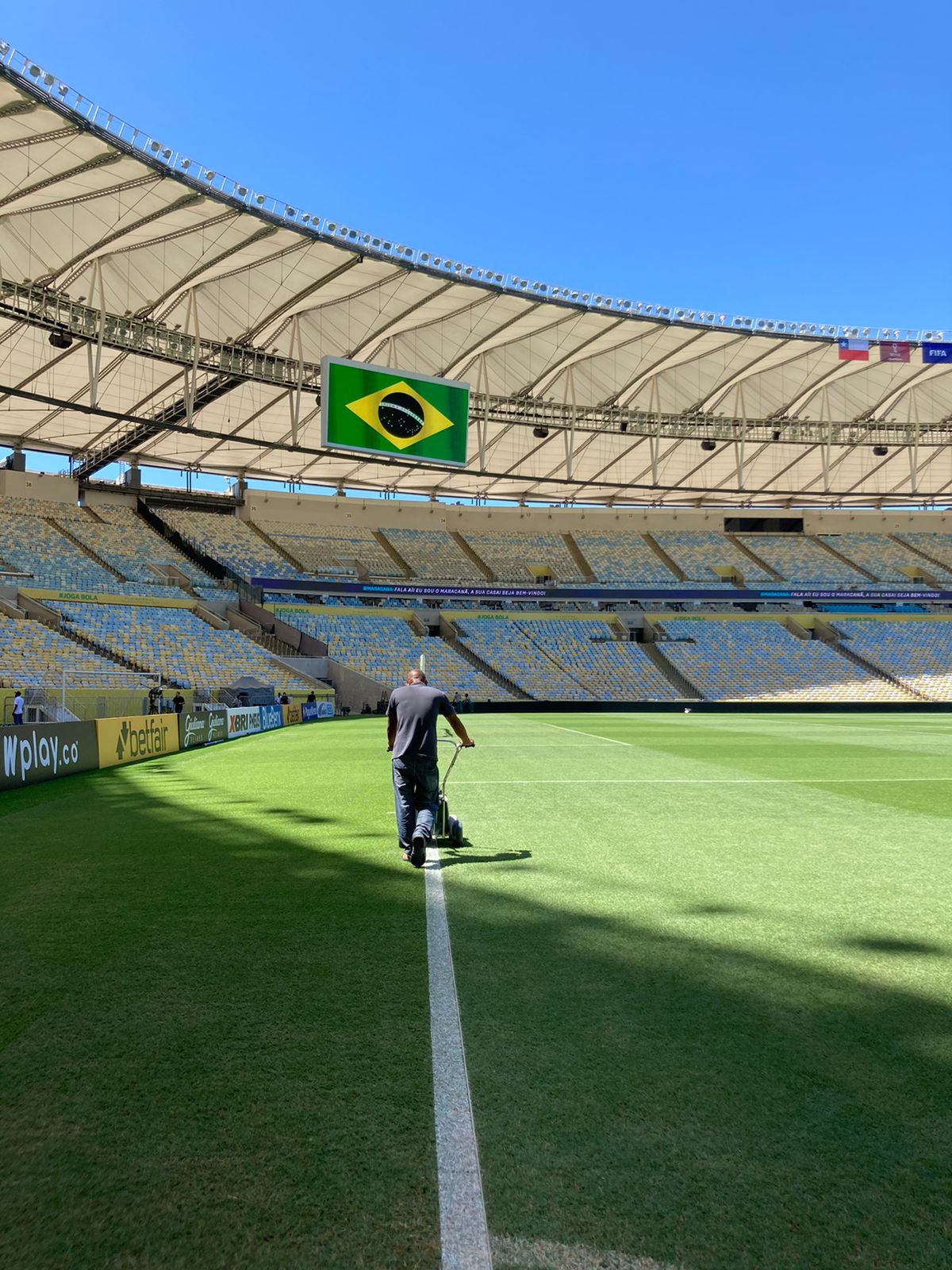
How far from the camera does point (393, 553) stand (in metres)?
57.1

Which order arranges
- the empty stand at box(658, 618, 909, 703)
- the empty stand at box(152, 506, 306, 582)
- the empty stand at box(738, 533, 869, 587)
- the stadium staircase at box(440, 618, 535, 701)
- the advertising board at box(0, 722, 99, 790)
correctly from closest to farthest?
the advertising board at box(0, 722, 99, 790)
the empty stand at box(658, 618, 909, 703)
the stadium staircase at box(440, 618, 535, 701)
the empty stand at box(152, 506, 306, 582)
the empty stand at box(738, 533, 869, 587)

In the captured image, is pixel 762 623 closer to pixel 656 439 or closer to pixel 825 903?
pixel 656 439

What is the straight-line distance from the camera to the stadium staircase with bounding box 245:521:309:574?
175 feet

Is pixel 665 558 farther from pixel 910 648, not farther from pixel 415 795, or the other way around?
pixel 415 795

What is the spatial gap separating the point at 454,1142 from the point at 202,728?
2178 cm

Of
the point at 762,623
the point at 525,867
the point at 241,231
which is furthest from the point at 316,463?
the point at 525,867

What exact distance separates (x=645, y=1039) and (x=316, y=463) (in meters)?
52.3

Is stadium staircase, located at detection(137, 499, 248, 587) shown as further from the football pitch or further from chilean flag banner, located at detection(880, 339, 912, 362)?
the football pitch

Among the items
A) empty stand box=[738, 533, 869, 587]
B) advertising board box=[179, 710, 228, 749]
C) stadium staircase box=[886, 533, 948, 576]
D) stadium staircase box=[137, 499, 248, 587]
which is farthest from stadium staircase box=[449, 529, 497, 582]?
advertising board box=[179, 710, 228, 749]

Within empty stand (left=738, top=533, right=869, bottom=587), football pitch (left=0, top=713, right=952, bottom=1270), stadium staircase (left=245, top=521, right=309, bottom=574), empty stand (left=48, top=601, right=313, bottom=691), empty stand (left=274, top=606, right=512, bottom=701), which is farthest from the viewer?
empty stand (left=738, top=533, right=869, bottom=587)

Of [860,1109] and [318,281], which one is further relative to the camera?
[318,281]

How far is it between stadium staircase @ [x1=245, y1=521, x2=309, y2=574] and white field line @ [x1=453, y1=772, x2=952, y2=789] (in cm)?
4250

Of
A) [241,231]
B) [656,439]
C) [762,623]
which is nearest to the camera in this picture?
[241,231]

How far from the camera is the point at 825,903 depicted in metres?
5.08
